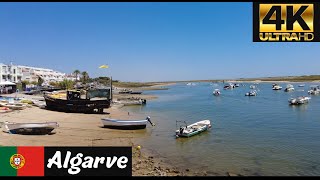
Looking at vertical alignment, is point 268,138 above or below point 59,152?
below

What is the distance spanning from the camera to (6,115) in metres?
39.2

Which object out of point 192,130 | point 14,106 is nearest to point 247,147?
point 192,130

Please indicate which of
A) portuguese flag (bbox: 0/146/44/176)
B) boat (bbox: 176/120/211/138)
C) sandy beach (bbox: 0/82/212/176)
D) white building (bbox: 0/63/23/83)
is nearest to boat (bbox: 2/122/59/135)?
sandy beach (bbox: 0/82/212/176)

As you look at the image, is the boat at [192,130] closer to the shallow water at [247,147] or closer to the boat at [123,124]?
the shallow water at [247,147]

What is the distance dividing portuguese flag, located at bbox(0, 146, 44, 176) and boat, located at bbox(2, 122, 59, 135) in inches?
609

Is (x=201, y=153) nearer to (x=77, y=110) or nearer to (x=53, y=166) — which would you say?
(x=53, y=166)

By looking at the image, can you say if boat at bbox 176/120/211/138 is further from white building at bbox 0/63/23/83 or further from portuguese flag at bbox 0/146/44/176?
white building at bbox 0/63/23/83

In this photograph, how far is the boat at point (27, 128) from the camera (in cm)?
2789

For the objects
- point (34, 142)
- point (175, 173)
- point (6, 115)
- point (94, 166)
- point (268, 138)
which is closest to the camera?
point (94, 166)

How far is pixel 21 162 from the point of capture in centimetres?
1371

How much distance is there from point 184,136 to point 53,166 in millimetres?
18512

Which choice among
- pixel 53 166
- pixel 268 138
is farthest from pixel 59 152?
pixel 268 138

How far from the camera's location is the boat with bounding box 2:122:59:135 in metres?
27.9

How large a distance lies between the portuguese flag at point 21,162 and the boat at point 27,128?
15467mm
